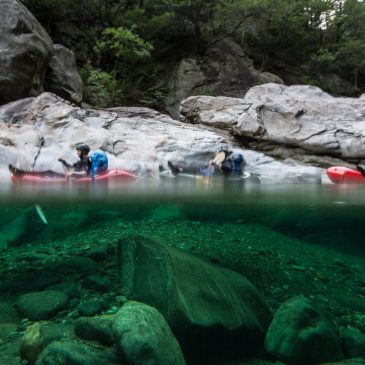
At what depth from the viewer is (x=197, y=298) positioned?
3.26 meters

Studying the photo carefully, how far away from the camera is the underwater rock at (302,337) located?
10.3ft

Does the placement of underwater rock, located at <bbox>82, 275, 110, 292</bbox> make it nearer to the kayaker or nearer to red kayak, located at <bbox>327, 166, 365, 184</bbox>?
the kayaker

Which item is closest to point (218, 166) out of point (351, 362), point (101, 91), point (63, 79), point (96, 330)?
point (351, 362)

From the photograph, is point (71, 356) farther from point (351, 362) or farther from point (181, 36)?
point (181, 36)

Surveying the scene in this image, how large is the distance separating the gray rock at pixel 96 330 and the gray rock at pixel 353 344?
2.03m

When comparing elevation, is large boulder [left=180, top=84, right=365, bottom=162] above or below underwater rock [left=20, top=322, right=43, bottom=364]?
above

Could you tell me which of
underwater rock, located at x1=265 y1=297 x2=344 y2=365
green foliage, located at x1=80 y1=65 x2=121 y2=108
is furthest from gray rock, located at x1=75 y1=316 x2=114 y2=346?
green foliage, located at x1=80 y1=65 x2=121 y2=108

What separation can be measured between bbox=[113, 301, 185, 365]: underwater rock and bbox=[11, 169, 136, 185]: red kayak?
6.05m

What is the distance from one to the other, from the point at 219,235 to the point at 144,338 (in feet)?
9.87

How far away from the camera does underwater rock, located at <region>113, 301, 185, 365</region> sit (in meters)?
2.64

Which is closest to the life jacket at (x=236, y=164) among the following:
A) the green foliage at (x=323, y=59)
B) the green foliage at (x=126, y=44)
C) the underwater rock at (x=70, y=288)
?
the underwater rock at (x=70, y=288)

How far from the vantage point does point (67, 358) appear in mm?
2510

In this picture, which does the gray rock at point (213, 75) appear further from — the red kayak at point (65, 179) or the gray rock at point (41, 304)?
the gray rock at point (41, 304)

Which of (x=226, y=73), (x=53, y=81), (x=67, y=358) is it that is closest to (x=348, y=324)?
(x=67, y=358)
